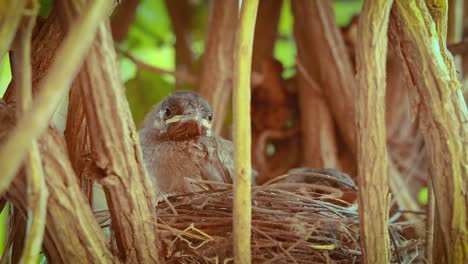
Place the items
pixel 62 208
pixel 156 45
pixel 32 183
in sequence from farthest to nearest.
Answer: pixel 156 45 → pixel 62 208 → pixel 32 183

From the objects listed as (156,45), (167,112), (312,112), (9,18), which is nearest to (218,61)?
(167,112)

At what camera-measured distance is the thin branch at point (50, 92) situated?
3.64 feet

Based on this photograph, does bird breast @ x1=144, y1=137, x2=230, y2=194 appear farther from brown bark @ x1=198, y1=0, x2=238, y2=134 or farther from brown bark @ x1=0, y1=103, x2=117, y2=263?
brown bark @ x1=0, y1=103, x2=117, y2=263

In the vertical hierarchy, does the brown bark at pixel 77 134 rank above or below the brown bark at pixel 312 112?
below

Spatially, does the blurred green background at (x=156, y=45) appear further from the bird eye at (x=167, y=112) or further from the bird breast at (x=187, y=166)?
the bird breast at (x=187, y=166)

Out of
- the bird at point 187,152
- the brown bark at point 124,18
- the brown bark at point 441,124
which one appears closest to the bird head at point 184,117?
the bird at point 187,152

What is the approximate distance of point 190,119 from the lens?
2320 millimetres

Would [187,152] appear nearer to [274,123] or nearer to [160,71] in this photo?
[160,71]

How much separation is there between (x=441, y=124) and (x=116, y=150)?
2.35ft

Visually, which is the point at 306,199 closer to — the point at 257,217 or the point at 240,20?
the point at 257,217

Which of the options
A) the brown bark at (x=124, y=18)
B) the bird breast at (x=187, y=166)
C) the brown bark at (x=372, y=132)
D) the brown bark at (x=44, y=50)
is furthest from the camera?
the brown bark at (x=124, y=18)

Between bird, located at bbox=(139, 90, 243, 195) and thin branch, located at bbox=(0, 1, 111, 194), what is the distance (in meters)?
1.08

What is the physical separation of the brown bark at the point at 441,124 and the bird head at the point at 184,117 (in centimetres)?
85

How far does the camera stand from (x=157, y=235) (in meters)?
1.59
